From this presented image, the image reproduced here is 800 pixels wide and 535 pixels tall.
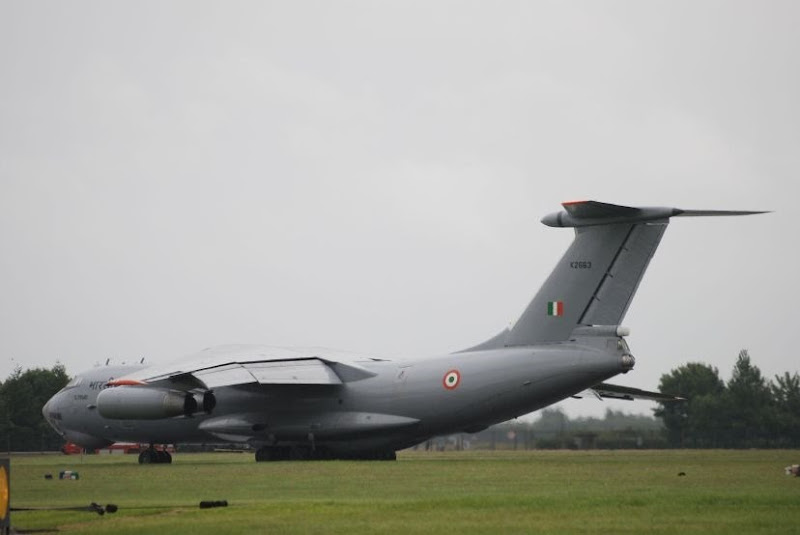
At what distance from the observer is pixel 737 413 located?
45219 millimetres

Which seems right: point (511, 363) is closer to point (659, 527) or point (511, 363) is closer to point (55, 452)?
point (659, 527)

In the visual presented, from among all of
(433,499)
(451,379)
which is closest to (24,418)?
(451,379)

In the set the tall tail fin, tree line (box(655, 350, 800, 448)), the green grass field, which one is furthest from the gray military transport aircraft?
tree line (box(655, 350, 800, 448))

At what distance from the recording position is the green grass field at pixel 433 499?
12391mm

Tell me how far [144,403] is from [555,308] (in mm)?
9526

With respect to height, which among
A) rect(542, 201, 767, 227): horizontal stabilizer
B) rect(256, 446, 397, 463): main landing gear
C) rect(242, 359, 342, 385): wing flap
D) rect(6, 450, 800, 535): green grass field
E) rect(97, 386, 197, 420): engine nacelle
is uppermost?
rect(542, 201, 767, 227): horizontal stabilizer

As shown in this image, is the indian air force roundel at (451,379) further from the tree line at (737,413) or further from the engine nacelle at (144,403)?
the tree line at (737,413)

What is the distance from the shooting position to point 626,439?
45750mm

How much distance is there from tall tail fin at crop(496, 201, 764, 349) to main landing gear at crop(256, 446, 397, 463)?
530cm

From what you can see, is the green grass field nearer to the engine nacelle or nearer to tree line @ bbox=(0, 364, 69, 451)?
the engine nacelle

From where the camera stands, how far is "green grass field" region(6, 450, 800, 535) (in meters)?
12.4

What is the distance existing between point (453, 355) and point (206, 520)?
14.3 meters

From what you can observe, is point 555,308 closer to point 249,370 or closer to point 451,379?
point 451,379

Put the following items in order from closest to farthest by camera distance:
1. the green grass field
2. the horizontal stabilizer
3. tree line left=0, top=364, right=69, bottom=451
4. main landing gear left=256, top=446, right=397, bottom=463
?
the green grass field, the horizontal stabilizer, main landing gear left=256, top=446, right=397, bottom=463, tree line left=0, top=364, right=69, bottom=451
